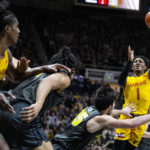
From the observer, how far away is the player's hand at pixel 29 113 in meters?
1.99

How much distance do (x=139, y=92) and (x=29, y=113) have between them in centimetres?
223

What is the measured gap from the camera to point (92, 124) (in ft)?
7.95

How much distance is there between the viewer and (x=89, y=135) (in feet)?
8.20

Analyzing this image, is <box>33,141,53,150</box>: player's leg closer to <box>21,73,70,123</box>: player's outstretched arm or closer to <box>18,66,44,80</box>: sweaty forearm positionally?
<box>21,73,70,123</box>: player's outstretched arm

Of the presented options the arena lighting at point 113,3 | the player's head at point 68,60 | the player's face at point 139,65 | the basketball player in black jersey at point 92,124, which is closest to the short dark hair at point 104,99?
the basketball player in black jersey at point 92,124

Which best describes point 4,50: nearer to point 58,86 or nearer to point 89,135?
point 58,86

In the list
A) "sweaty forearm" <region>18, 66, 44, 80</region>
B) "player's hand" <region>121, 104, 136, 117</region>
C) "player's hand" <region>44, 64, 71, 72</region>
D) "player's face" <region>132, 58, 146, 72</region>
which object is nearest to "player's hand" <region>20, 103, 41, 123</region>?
"player's hand" <region>44, 64, 71, 72</region>

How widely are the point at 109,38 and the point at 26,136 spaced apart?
1391 centimetres

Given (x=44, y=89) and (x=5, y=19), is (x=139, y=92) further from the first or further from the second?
(x=5, y=19)

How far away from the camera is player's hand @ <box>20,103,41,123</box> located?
199 centimetres

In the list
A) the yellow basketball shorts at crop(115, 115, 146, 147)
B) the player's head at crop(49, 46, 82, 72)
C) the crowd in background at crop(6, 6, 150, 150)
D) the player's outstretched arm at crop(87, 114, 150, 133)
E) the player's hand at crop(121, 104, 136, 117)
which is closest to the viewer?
the player's outstretched arm at crop(87, 114, 150, 133)

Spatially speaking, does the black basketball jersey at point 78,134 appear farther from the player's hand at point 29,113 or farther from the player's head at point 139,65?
the player's head at point 139,65

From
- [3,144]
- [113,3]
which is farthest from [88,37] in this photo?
[3,144]

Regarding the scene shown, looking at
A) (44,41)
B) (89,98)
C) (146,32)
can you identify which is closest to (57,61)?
(89,98)
